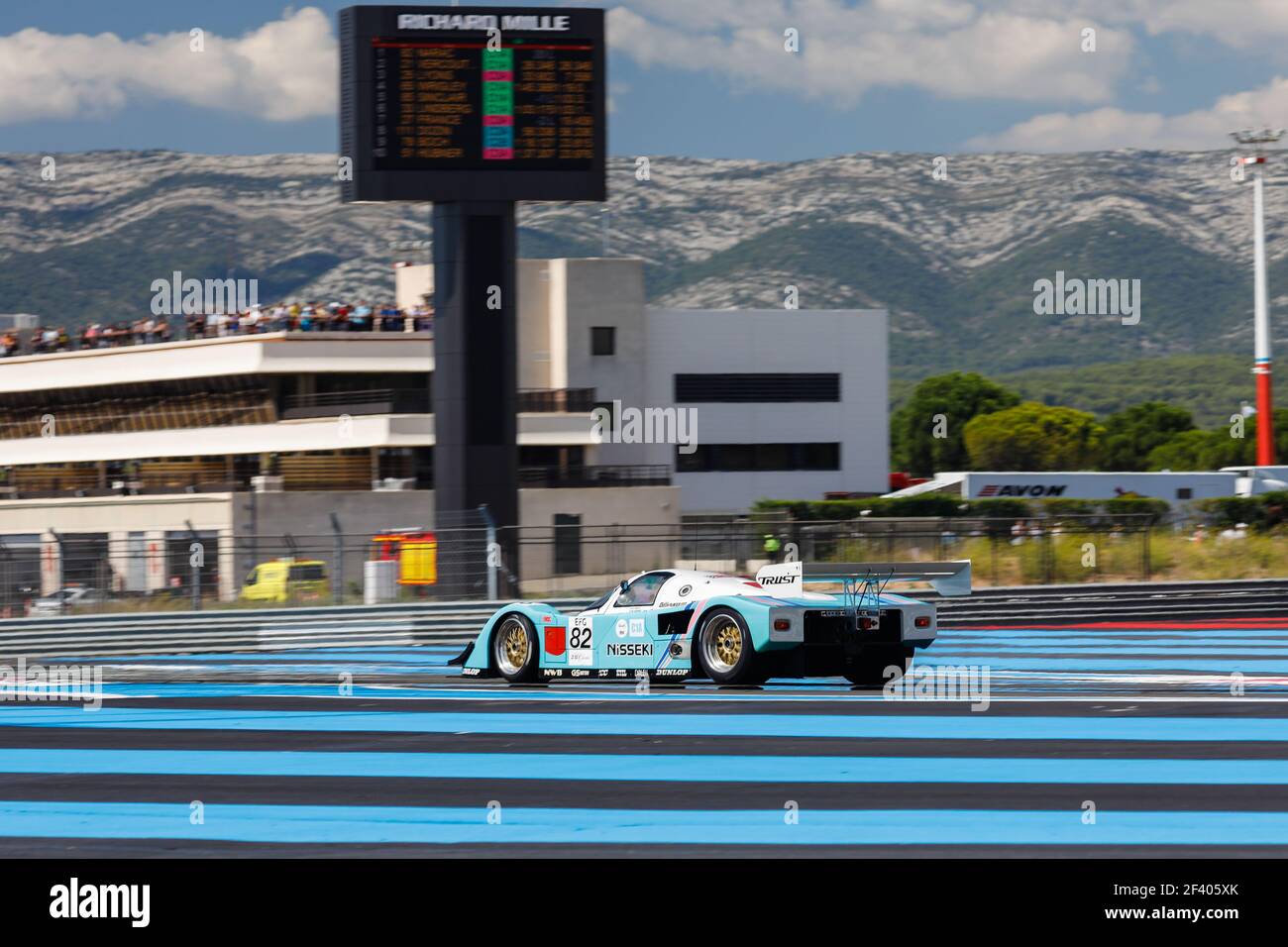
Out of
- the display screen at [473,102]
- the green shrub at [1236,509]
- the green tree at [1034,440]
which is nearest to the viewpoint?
the display screen at [473,102]

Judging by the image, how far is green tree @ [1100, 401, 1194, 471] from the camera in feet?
413

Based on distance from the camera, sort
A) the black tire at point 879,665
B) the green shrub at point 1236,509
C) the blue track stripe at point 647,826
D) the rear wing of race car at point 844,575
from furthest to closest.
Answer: the green shrub at point 1236,509 < the black tire at point 879,665 < the rear wing of race car at point 844,575 < the blue track stripe at point 647,826

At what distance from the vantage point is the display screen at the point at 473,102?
29547 mm

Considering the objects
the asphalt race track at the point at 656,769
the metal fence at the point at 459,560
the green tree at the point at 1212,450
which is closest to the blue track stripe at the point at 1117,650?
the asphalt race track at the point at 656,769

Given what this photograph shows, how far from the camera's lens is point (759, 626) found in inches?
568

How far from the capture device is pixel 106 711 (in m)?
15.3

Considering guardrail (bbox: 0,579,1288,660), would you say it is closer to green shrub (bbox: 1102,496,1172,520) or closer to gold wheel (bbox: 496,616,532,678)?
gold wheel (bbox: 496,616,532,678)

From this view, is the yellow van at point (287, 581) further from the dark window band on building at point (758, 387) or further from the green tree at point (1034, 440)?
the green tree at point (1034, 440)

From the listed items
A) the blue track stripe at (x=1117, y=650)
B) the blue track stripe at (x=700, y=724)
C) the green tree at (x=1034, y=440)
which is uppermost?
the green tree at (x=1034, y=440)

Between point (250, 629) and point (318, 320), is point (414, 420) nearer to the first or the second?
point (318, 320)

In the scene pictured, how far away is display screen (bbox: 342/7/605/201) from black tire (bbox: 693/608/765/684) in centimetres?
1647

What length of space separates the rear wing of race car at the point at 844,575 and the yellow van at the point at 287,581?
1151 centimetres
